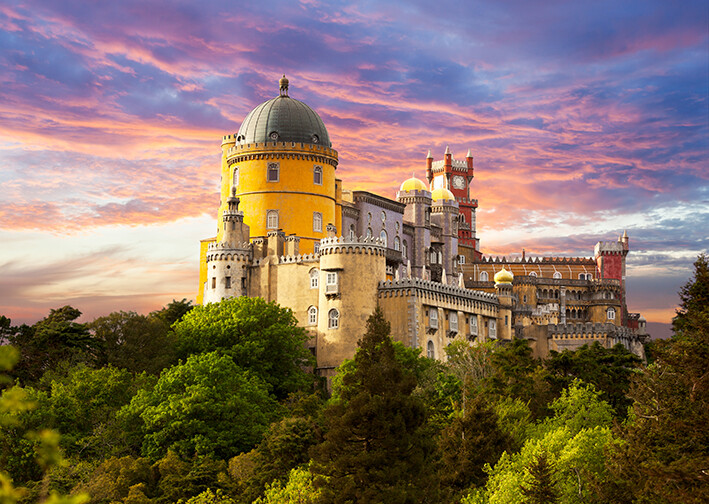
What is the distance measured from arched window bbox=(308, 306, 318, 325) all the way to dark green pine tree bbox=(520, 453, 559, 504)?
36.5m

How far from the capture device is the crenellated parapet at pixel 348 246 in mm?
79312

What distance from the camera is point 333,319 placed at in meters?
79.2

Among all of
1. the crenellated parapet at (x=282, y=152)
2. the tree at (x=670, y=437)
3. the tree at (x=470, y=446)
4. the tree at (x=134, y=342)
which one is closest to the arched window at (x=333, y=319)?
the tree at (x=134, y=342)

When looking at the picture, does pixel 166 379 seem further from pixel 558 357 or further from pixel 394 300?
pixel 558 357

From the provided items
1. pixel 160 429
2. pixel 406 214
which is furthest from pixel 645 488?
pixel 406 214

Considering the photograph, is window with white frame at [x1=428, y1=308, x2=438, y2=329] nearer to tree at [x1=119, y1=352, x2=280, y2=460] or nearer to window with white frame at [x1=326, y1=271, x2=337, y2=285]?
window with white frame at [x1=326, y1=271, x2=337, y2=285]

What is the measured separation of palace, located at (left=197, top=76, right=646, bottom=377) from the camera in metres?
79.2

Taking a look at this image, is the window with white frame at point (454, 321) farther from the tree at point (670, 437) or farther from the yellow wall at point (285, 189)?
the tree at point (670, 437)

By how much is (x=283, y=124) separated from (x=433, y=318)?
76.0 ft

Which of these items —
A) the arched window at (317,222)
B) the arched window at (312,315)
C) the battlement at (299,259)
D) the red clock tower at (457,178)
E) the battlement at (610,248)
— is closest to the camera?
the arched window at (312,315)

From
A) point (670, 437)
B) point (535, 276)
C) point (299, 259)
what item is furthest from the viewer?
point (535, 276)

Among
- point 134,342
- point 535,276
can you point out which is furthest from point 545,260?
point 134,342

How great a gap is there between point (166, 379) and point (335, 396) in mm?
12355

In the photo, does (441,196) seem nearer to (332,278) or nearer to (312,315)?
(312,315)
